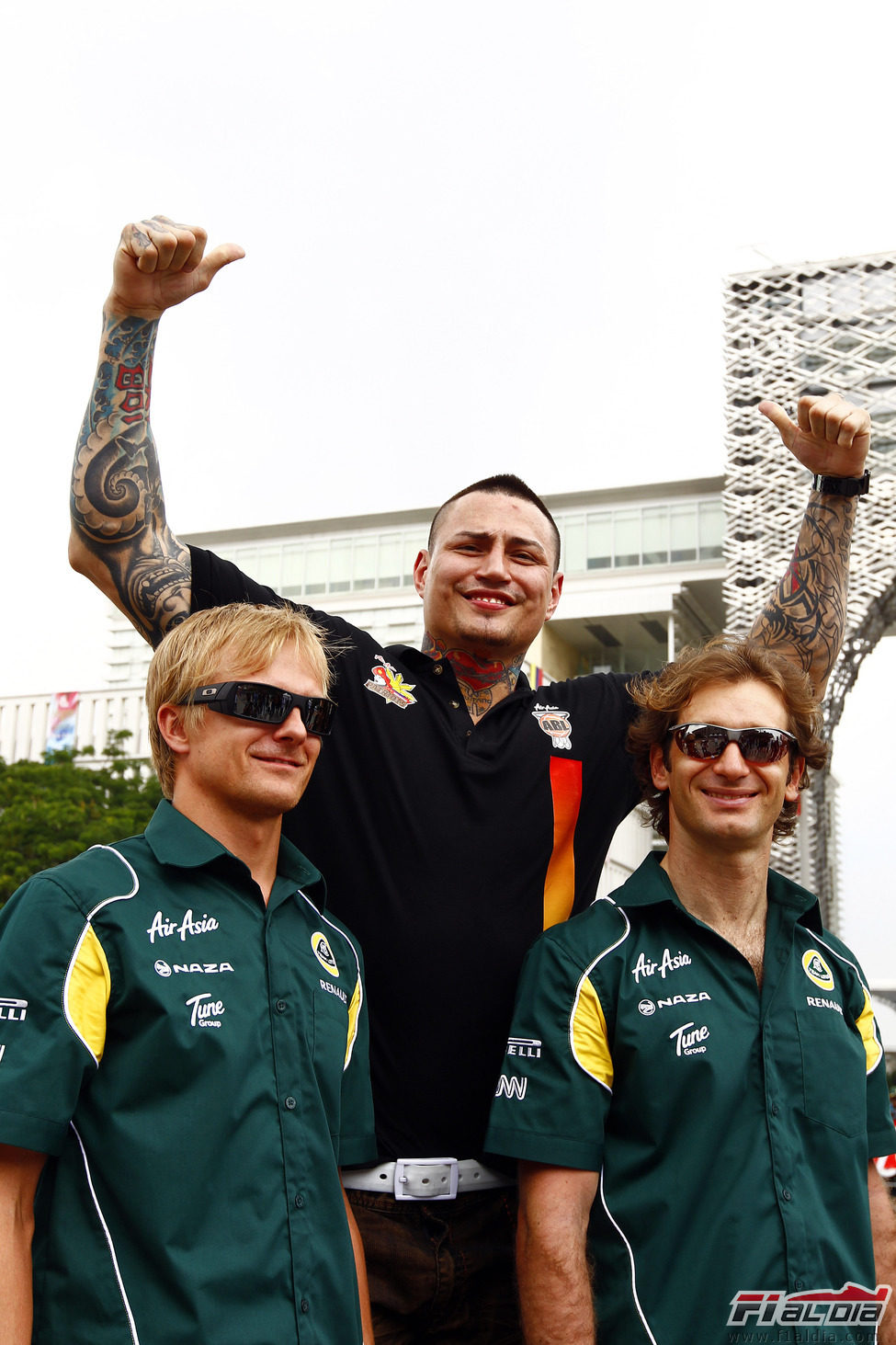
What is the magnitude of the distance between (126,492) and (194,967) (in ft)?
4.51

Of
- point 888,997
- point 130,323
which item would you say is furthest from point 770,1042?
point 888,997

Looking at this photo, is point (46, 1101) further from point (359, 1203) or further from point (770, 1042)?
point (770, 1042)

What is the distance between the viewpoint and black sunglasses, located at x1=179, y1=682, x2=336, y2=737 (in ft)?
7.62

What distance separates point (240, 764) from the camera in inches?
90.9

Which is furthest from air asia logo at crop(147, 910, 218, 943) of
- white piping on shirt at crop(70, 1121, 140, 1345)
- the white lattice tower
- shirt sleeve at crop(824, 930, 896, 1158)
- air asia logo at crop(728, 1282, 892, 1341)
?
the white lattice tower

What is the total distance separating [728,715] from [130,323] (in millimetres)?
1813

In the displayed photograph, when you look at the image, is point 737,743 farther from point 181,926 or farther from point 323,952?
point 181,926

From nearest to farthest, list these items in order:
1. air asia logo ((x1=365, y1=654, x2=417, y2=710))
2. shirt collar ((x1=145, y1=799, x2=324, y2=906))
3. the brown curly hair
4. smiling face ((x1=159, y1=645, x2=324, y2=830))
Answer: shirt collar ((x1=145, y1=799, x2=324, y2=906)) → smiling face ((x1=159, y1=645, x2=324, y2=830)) → the brown curly hair → air asia logo ((x1=365, y1=654, x2=417, y2=710))

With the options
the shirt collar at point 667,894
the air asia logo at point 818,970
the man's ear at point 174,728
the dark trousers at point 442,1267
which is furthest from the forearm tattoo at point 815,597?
the man's ear at point 174,728

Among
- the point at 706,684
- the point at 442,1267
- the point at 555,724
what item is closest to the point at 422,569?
the point at 555,724

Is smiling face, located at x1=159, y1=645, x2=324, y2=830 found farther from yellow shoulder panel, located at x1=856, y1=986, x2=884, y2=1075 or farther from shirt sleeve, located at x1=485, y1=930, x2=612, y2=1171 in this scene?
yellow shoulder panel, located at x1=856, y1=986, x2=884, y2=1075

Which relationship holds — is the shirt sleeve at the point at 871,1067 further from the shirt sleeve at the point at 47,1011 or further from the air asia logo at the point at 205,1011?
the shirt sleeve at the point at 47,1011

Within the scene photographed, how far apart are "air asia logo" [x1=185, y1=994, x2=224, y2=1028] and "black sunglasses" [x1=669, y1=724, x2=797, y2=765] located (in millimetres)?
1251

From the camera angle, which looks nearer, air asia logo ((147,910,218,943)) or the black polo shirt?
air asia logo ((147,910,218,943))
